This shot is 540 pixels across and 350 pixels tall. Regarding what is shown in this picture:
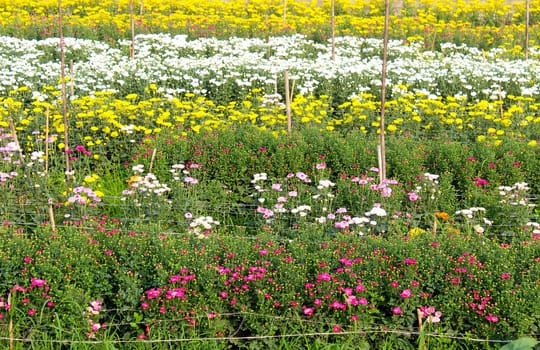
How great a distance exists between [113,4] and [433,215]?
1235cm

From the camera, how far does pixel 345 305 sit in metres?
4.69

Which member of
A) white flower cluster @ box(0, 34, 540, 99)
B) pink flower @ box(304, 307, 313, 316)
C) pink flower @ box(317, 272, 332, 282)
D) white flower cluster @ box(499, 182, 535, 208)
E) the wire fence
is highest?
white flower cluster @ box(0, 34, 540, 99)

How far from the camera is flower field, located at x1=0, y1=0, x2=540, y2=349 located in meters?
4.70

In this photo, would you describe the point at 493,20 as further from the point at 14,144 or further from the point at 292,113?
the point at 14,144

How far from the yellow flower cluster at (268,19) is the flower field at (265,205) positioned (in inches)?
69.0

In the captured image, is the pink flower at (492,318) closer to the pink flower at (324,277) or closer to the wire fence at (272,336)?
the wire fence at (272,336)

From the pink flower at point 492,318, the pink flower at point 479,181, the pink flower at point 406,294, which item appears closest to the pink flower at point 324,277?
the pink flower at point 406,294

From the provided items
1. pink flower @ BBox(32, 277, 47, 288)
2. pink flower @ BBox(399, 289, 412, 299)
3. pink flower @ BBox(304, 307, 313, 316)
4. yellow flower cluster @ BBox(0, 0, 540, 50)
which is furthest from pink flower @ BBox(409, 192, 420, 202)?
yellow flower cluster @ BBox(0, 0, 540, 50)

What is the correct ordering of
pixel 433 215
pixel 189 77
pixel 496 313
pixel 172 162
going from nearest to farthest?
pixel 496 313, pixel 433 215, pixel 172 162, pixel 189 77

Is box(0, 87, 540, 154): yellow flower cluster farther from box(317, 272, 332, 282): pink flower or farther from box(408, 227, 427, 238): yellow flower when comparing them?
box(317, 272, 332, 282): pink flower

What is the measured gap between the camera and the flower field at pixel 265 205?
4699mm

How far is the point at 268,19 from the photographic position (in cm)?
1555

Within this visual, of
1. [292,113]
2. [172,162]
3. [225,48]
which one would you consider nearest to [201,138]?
[172,162]

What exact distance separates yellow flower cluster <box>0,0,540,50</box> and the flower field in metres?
1.75
